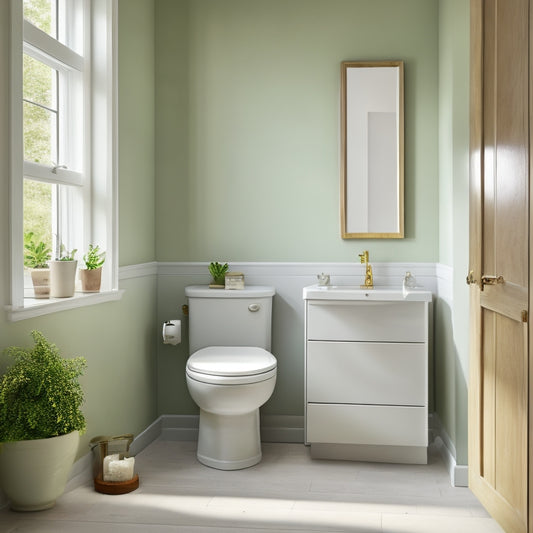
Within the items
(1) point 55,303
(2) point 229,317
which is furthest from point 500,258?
(1) point 55,303

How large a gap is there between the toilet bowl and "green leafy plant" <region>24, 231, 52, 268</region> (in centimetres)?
80

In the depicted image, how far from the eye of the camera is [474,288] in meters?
2.51

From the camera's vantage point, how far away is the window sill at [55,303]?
224 cm

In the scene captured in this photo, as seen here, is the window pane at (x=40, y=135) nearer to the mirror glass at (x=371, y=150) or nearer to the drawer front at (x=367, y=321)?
the drawer front at (x=367, y=321)

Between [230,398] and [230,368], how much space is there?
0.42 feet

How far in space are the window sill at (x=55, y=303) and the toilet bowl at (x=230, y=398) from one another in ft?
1.58

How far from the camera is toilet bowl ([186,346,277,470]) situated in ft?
9.28

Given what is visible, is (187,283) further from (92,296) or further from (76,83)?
(76,83)

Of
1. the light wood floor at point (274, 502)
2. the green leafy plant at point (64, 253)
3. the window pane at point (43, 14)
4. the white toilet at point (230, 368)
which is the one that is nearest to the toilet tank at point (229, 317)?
the white toilet at point (230, 368)

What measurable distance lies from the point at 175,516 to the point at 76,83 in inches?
72.7

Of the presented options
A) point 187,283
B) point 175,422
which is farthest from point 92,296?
point 175,422

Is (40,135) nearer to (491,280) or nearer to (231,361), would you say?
(231,361)

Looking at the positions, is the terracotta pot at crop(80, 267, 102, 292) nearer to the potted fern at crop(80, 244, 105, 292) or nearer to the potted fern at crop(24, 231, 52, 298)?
the potted fern at crop(80, 244, 105, 292)

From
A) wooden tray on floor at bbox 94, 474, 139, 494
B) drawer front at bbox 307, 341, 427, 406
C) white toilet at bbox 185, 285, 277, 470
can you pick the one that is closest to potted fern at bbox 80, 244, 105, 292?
white toilet at bbox 185, 285, 277, 470
